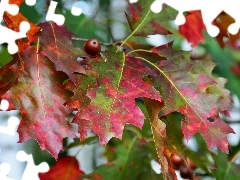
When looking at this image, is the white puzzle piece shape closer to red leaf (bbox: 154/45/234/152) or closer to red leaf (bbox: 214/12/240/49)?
red leaf (bbox: 154/45/234/152)

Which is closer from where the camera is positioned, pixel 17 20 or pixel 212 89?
pixel 17 20

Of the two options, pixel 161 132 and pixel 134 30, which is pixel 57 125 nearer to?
pixel 161 132

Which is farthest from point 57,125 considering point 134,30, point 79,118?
point 134,30

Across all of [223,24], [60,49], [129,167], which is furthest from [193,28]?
[60,49]

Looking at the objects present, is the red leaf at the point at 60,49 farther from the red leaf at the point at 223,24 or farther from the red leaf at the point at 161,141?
the red leaf at the point at 223,24

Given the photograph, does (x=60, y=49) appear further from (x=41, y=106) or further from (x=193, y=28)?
(x=193, y=28)

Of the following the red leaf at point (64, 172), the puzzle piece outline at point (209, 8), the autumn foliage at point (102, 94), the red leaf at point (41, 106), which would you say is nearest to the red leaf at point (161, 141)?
the autumn foliage at point (102, 94)

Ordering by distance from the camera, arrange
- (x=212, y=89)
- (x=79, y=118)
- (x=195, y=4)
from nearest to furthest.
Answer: (x=79, y=118)
(x=212, y=89)
(x=195, y=4)
